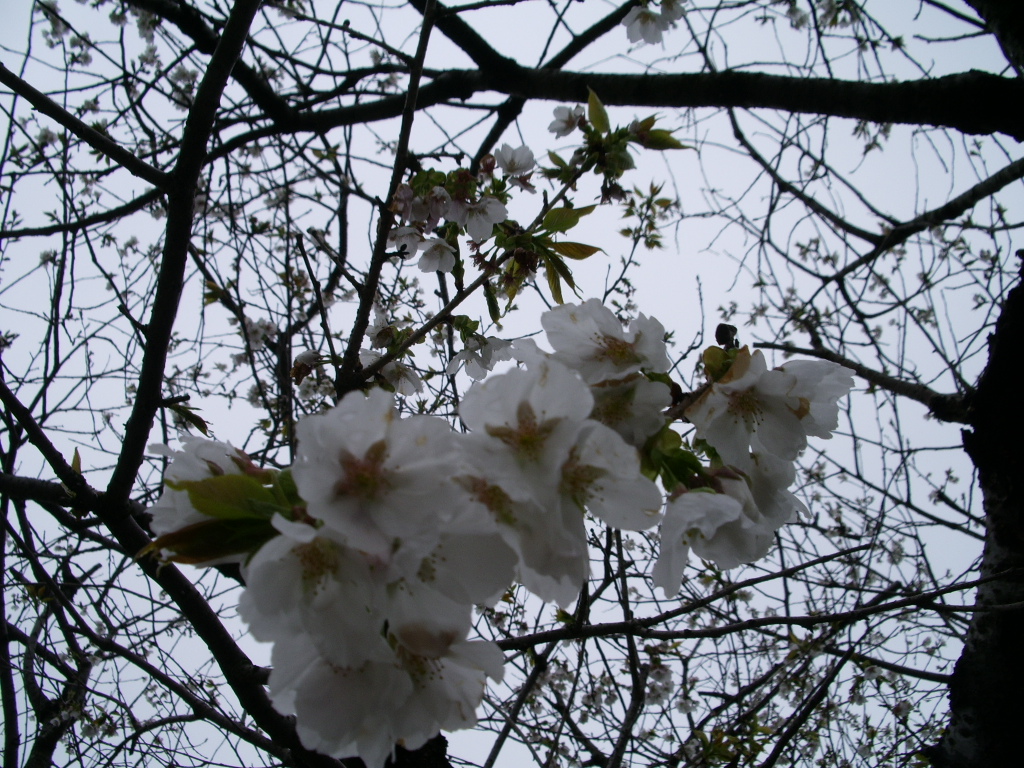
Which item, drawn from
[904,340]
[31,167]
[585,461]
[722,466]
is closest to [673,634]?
[722,466]

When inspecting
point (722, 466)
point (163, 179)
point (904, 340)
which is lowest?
point (722, 466)

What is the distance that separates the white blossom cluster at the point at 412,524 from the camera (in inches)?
24.0

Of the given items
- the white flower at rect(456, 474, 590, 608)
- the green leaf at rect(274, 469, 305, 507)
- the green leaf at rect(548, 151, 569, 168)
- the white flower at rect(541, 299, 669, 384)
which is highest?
the green leaf at rect(548, 151, 569, 168)

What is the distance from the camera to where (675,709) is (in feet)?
13.5

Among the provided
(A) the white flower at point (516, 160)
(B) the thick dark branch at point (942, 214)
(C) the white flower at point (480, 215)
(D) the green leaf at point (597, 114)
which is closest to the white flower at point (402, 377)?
(C) the white flower at point (480, 215)

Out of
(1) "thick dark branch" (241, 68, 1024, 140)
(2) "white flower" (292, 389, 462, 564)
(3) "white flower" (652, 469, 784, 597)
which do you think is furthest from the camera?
(1) "thick dark branch" (241, 68, 1024, 140)

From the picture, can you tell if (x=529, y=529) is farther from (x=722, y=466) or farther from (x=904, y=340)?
(x=904, y=340)

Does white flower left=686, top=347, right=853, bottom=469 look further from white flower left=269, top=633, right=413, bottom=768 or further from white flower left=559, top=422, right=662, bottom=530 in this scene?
white flower left=269, top=633, right=413, bottom=768

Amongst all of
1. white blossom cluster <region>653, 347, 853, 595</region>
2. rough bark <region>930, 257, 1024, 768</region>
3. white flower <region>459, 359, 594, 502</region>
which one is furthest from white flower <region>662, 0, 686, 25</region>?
white flower <region>459, 359, 594, 502</region>

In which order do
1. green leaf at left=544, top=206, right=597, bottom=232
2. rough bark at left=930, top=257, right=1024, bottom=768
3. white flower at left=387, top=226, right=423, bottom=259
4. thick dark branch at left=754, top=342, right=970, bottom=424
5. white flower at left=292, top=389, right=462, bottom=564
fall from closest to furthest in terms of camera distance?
white flower at left=292, top=389, right=462, bottom=564
green leaf at left=544, top=206, right=597, bottom=232
rough bark at left=930, top=257, right=1024, bottom=768
white flower at left=387, top=226, right=423, bottom=259
thick dark branch at left=754, top=342, right=970, bottom=424

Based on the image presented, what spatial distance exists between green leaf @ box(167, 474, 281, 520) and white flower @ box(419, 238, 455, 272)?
1.24 meters

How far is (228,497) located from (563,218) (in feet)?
2.74

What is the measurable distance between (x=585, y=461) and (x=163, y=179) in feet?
3.85

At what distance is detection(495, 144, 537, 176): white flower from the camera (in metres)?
1.92
